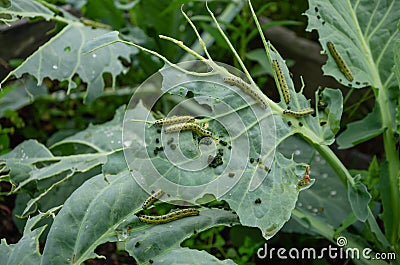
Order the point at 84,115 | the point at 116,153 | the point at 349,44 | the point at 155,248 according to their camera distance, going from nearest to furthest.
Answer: the point at 155,248
the point at 116,153
the point at 349,44
the point at 84,115

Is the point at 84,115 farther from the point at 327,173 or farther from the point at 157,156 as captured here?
the point at 157,156

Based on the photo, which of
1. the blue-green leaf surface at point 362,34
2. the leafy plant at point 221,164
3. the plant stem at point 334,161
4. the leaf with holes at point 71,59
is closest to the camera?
the leafy plant at point 221,164

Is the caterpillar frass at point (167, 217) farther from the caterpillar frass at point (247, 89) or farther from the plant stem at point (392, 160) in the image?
the plant stem at point (392, 160)

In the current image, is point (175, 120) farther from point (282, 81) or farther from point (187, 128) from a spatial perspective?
point (282, 81)

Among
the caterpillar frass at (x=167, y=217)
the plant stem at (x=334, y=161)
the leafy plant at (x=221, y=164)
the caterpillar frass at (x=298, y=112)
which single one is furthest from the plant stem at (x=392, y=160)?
the caterpillar frass at (x=167, y=217)

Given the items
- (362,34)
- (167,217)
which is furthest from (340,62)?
(167,217)

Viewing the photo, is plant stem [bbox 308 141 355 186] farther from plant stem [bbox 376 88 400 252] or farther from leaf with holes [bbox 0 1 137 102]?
leaf with holes [bbox 0 1 137 102]

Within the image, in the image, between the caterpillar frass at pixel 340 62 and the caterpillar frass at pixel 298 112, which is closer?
the caterpillar frass at pixel 298 112

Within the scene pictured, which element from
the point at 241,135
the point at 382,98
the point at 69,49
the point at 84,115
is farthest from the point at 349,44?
the point at 84,115
